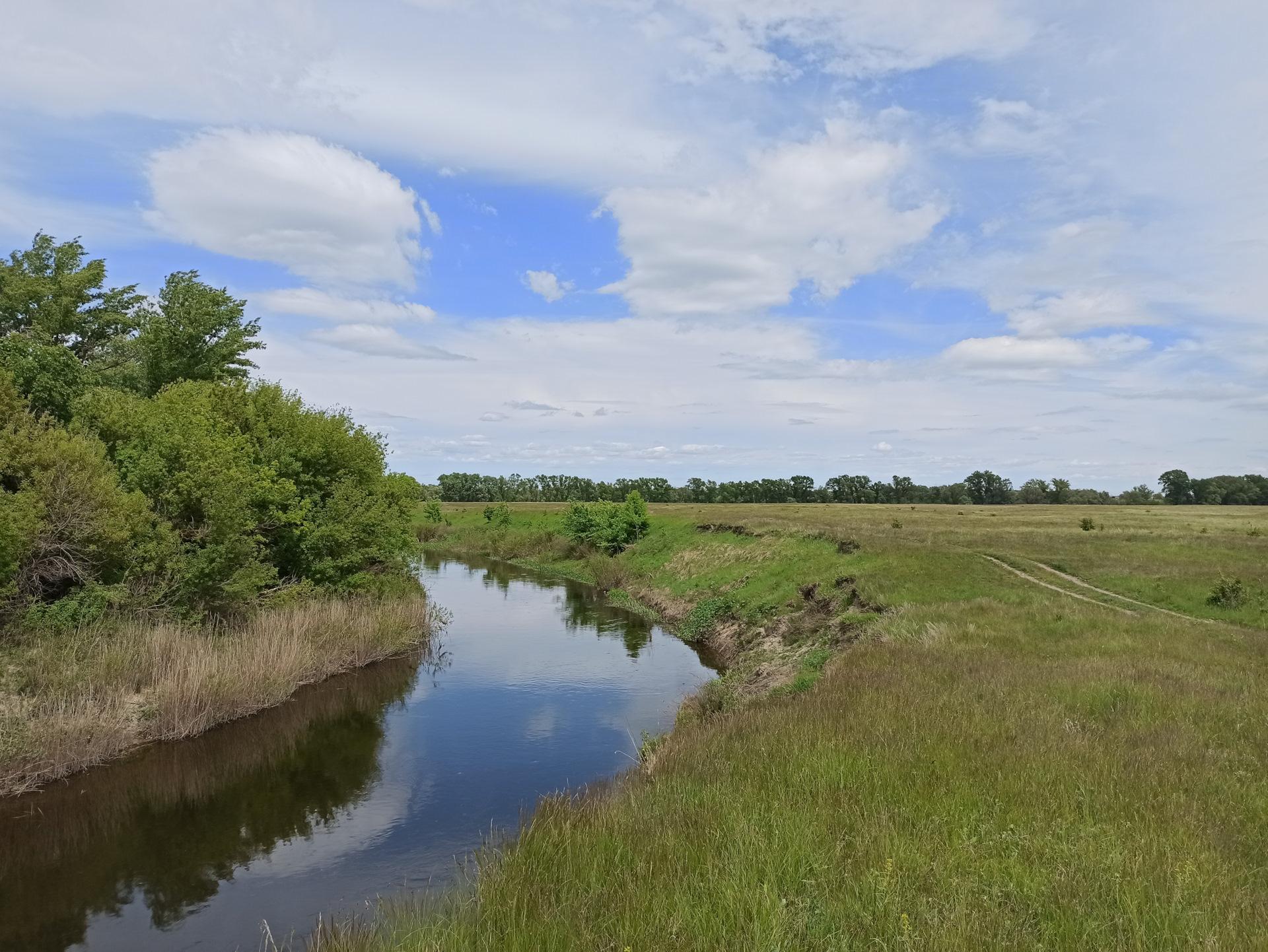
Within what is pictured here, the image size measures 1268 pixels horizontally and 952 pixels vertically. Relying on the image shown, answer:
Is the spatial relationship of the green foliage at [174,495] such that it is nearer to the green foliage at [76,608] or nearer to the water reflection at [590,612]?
the green foliage at [76,608]

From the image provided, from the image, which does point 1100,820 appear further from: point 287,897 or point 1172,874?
point 287,897

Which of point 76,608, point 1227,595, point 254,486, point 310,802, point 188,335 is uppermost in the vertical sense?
point 188,335

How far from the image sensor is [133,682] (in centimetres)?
1789

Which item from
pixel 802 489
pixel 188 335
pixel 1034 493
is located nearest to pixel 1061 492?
pixel 1034 493

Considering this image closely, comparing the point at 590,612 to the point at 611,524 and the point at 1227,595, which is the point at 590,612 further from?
the point at 1227,595

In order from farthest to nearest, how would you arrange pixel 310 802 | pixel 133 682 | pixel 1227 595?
pixel 1227 595
pixel 133 682
pixel 310 802

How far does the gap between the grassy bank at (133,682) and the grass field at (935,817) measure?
10931mm

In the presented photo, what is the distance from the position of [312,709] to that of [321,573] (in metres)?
7.52

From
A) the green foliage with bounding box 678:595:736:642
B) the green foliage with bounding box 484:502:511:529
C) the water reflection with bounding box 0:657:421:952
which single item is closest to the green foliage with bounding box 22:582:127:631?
the water reflection with bounding box 0:657:421:952

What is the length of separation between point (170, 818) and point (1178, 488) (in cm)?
17397

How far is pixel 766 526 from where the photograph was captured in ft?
165

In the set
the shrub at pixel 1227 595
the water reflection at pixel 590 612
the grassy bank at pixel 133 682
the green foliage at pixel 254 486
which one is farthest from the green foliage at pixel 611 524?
the shrub at pixel 1227 595

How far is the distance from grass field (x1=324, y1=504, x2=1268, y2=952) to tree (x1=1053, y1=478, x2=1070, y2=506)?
147 metres

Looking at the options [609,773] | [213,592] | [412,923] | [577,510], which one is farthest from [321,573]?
[577,510]
